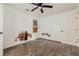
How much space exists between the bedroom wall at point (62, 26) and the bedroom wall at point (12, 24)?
1985 mm

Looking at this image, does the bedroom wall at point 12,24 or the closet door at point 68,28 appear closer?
the bedroom wall at point 12,24

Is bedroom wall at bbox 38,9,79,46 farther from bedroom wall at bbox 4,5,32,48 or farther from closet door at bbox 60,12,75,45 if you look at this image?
bedroom wall at bbox 4,5,32,48

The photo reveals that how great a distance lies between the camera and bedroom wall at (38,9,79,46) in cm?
460

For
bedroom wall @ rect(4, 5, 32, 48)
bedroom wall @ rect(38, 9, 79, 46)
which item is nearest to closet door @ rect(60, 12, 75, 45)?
bedroom wall @ rect(38, 9, 79, 46)

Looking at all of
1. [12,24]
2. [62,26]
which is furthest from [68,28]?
[12,24]

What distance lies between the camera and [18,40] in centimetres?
480

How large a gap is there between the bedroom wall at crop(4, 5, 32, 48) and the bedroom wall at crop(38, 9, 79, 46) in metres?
1.98

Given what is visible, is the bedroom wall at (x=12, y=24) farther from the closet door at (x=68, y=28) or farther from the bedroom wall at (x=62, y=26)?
the closet door at (x=68, y=28)

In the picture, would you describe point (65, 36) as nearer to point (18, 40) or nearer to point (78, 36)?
point (78, 36)

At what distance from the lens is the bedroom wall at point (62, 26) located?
15.1 feet

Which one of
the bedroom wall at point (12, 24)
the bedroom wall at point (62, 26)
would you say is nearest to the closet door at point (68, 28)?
the bedroom wall at point (62, 26)

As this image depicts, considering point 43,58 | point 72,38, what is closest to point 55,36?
point 72,38

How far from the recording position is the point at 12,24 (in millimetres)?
4273

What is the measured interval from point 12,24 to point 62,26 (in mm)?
2903
